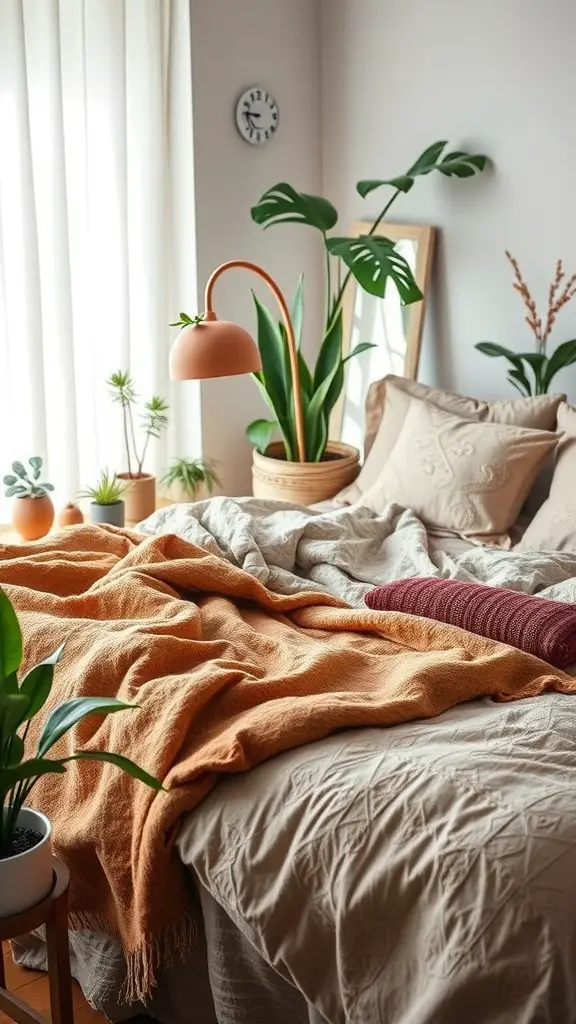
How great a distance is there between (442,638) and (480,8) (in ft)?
8.23

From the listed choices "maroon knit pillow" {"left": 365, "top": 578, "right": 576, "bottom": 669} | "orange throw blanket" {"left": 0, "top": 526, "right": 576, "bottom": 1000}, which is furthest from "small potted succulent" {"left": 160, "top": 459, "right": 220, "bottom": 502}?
"maroon knit pillow" {"left": 365, "top": 578, "right": 576, "bottom": 669}

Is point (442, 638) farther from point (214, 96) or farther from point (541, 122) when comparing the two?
point (214, 96)

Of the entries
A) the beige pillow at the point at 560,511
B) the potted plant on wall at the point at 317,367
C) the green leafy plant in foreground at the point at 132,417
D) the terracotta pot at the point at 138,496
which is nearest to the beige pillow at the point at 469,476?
the beige pillow at the point at 560,511

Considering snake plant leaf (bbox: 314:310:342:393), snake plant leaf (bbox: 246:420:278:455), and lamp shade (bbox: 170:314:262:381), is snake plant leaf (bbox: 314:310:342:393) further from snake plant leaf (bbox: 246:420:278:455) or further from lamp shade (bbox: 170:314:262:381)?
lamp shade (bbox: 170:314:262:381)

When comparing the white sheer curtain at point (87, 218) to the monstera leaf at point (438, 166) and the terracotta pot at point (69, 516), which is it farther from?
the monstera leaf at point (438, 166)

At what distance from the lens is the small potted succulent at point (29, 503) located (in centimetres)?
402

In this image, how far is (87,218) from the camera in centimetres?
436

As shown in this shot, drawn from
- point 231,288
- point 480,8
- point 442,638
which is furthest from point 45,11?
point 442,638

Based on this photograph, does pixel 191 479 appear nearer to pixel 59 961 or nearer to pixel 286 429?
pixel 286 429

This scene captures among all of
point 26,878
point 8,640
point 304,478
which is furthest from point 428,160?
point 26,878

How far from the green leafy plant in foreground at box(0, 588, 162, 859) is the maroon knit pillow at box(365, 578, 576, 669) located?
3.16 ft

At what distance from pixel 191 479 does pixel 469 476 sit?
1438 millimetres

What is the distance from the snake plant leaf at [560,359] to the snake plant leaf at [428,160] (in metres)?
0.75

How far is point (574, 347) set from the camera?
3658 mm
